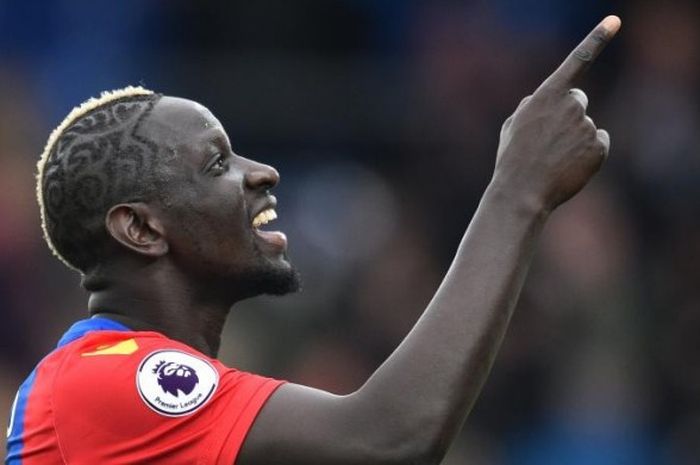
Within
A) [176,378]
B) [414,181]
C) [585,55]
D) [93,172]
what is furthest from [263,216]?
[414,181]

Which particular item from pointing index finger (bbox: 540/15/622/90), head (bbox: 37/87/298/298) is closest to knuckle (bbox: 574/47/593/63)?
pointing index finger (bbox: 540/15/622/90)

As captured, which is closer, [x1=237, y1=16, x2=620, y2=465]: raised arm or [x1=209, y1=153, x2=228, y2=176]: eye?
[x1=237, y1=16, x2=620, y2=465]: raised arm

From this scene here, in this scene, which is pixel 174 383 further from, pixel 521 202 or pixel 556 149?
pixel 556 149

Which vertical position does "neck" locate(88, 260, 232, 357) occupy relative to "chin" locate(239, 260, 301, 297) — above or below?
below

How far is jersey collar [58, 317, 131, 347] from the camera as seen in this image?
3.52 meters

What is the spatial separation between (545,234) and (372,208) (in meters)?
1.32

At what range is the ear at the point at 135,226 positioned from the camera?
141 inches

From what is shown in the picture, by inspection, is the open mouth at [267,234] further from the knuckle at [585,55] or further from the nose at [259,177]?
the knuckle at [585,55]

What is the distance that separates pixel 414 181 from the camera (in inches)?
408

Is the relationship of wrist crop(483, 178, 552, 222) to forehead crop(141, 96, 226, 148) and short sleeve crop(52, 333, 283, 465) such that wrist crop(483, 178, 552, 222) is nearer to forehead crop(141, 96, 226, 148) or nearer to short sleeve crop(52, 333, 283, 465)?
short sleeve crop(52, 333, 283, 465)

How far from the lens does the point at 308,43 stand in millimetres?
11227

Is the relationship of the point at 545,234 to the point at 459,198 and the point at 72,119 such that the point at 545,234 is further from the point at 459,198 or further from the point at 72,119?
the point at 72,119

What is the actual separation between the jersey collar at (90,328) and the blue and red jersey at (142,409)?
129mm

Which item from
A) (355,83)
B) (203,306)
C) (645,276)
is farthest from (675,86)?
(203,306)
